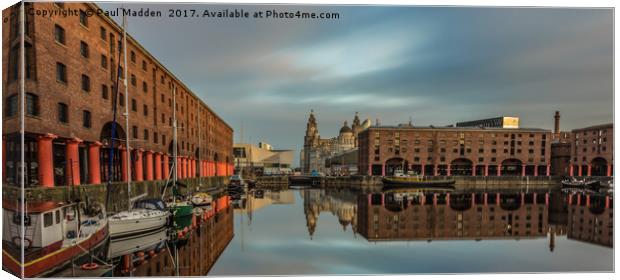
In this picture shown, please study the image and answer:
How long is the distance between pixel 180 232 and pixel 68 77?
1118cm

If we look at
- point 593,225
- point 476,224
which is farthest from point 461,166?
point 593,225

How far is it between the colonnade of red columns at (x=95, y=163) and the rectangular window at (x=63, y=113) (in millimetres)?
978

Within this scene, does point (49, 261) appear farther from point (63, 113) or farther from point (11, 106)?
point (63, 113)

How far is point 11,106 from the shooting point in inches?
Answer: 478

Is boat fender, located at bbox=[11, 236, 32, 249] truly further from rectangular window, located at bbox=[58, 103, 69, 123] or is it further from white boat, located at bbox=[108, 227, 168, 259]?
rectangular window, located at bbox=[58, 103, 69, 123]

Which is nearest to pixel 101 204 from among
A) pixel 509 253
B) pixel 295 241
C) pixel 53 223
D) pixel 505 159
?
pixel 53 223

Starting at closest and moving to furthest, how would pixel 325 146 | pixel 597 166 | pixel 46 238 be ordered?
pixel 46 238 → pixel 597 166 → pixel 325 146

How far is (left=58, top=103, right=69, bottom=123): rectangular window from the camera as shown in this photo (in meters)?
15.6

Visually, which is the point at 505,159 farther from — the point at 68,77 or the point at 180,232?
the point at 68,77

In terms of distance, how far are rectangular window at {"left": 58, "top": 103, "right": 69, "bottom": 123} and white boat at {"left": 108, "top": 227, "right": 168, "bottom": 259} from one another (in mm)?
6310

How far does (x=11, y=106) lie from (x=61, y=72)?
3830mm

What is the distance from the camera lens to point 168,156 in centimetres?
2911

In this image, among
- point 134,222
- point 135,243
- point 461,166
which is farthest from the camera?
point 461,166

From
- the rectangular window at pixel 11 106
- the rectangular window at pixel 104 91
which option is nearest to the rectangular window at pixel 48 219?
the rectangular window at pixel 11 106
